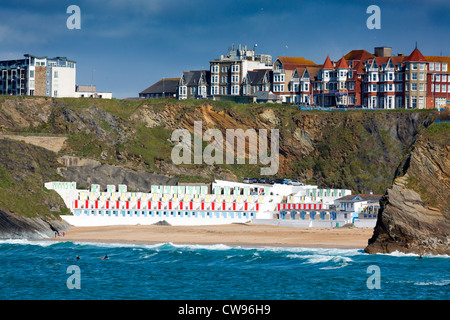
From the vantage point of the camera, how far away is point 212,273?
284 feet

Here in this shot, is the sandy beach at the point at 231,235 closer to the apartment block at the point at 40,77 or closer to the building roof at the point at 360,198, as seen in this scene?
the building roof at the point at 360,198

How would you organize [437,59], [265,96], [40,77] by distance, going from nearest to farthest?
1. [437,59]
2. [265,96]
3. [40,77]

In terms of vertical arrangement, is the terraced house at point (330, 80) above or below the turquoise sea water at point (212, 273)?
above

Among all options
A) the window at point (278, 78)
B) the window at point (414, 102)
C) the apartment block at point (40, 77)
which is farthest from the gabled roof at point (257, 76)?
the apartment block at point (40, 77)

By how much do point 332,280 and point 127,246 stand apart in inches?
1145

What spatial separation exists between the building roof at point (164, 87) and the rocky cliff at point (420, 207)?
300 feet

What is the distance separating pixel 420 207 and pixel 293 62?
266 ft

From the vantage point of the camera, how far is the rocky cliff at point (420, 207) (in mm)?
88188

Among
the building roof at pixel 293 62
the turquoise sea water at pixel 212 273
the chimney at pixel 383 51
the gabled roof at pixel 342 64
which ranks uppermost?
the chimney at pixel 383 51

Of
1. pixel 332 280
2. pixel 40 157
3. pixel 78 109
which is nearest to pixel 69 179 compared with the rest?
pixel 40 157

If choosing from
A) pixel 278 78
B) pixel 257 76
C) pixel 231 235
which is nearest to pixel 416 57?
pixel 278 78

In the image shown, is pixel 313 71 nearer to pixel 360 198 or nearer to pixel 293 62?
pixel 293 62
